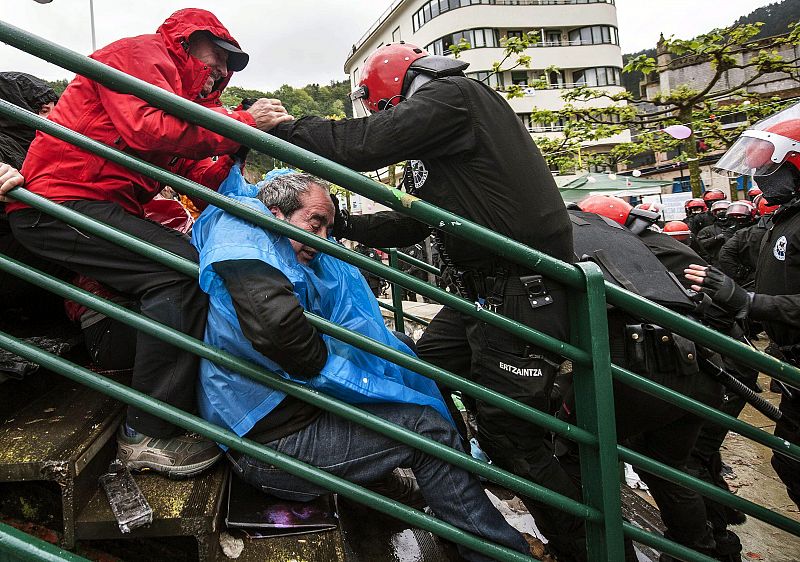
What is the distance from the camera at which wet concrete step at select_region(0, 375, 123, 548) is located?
1.52 metres

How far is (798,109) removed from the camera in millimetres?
3533

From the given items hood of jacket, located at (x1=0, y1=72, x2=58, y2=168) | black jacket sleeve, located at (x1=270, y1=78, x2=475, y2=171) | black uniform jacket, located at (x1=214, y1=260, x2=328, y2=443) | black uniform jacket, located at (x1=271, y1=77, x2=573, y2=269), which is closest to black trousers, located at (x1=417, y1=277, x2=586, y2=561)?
black uniform jacket, located at (x1=271, y1=77, x2=573, y2=269)

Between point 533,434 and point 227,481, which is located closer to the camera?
point 227,481

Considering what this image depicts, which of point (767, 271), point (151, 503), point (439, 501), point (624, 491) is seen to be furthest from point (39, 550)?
point (767, 271)

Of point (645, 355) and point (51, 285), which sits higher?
point (51, 285)

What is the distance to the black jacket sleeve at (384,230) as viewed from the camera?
2986 millimetres

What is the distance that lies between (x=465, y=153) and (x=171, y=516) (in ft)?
5.39

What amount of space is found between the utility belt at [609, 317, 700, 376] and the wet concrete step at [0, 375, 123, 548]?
7.26 ft

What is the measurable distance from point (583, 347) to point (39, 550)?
143 centimetres

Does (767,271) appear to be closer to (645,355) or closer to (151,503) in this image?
(645,355)

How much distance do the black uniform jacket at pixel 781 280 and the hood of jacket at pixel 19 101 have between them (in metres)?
3.86

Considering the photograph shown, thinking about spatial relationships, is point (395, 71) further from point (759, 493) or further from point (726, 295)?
point (759, 493)

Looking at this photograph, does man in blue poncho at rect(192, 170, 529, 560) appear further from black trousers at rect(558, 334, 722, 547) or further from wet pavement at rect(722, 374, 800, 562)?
wet pavement at rect(722, 374, 800, 562)

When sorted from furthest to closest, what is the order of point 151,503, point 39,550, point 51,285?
1. point 151,503
2. point 51,285
3. point 39,550
